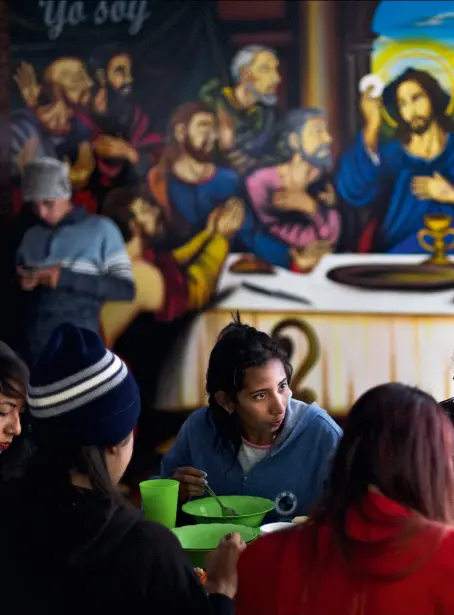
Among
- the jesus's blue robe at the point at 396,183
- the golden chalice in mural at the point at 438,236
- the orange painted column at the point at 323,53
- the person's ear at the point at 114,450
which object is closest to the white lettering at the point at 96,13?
the orange painted column at the point at 323,53

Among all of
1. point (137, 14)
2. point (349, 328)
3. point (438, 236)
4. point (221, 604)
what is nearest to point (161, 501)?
point (221, 604)

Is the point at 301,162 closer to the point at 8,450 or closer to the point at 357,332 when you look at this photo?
the point at 357,332

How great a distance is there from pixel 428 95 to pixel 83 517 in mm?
3618

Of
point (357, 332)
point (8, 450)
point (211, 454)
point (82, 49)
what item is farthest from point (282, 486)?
point (82, 49)

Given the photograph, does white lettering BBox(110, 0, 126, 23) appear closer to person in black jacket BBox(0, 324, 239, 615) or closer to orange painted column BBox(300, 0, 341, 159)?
orange painted column BBox(300, 0, 341, 159)

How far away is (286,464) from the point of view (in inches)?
98.7

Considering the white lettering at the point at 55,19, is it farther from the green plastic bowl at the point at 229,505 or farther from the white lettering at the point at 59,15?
the green plastic bowl at the point at 229,505

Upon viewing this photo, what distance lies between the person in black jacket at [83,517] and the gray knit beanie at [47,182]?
3.51 metres

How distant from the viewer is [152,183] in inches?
197

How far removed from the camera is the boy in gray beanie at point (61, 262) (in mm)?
4965

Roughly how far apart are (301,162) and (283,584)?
11.6 ft

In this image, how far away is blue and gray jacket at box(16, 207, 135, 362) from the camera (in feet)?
16.3

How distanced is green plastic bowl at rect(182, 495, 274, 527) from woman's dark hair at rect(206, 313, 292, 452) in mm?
252

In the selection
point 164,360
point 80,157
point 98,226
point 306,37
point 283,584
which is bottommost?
point 164,360
